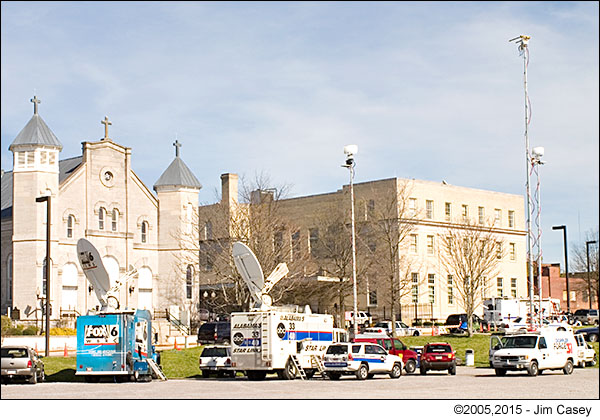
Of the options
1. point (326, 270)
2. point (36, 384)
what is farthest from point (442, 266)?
point (36, 384)

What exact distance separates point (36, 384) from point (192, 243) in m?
34.2

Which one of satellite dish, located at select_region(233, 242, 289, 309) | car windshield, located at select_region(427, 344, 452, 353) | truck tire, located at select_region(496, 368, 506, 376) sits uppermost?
satellite dish, located at select_region(233, 242, 289, 309)

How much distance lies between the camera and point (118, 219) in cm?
6838

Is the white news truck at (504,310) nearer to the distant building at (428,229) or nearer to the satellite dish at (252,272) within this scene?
the distant building at (428,229)

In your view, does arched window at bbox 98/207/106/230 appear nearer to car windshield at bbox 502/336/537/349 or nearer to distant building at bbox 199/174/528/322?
distant building at bbox 199/174/528/322

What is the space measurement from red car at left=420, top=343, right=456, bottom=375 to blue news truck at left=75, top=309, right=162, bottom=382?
1207 centimetres

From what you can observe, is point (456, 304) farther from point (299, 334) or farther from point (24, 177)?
point (299, 334)

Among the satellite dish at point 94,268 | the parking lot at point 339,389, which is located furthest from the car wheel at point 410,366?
the satellite dish at point 94,268

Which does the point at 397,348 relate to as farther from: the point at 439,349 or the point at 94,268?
the point at 94,268

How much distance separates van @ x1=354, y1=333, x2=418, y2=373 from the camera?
39.6 m

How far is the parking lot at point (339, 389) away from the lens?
85.6ft

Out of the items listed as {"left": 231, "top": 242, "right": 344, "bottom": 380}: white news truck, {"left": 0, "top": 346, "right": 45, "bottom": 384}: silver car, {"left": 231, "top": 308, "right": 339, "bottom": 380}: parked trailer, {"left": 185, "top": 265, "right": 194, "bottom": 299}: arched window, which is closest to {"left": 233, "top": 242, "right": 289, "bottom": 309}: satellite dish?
{"left": 231, "top": 242, "right": 344, "bottom": 380}: white news truck

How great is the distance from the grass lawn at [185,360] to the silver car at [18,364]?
7.18ft
